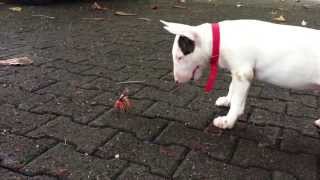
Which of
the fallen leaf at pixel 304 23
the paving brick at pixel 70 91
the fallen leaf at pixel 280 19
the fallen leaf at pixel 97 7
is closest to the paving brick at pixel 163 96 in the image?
the paving brick at pixel 70 91

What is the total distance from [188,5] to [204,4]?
0.32 m

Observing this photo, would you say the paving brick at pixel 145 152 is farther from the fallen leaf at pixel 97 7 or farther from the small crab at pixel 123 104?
the fallen leaf at pixel 97 7

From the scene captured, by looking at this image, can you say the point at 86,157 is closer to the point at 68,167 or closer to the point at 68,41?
the point at 68,167

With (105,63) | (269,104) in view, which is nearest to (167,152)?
(269,104)

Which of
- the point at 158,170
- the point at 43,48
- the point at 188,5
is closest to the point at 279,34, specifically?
the point at 158,170

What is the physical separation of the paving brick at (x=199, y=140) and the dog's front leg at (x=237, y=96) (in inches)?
3.7

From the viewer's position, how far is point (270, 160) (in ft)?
8.19

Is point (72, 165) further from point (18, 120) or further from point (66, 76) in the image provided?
point (66, 76)

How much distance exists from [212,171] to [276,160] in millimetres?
392

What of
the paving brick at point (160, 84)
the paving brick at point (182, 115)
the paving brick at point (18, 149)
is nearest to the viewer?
the paving brick at point (18, 149)

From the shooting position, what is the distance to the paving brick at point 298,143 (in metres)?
2.64

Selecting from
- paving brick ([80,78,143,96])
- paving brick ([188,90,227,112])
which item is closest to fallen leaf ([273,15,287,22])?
paving brick ([188,90,227,112])

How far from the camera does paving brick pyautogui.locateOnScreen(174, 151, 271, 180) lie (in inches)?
90.9

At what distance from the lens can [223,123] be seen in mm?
2795
